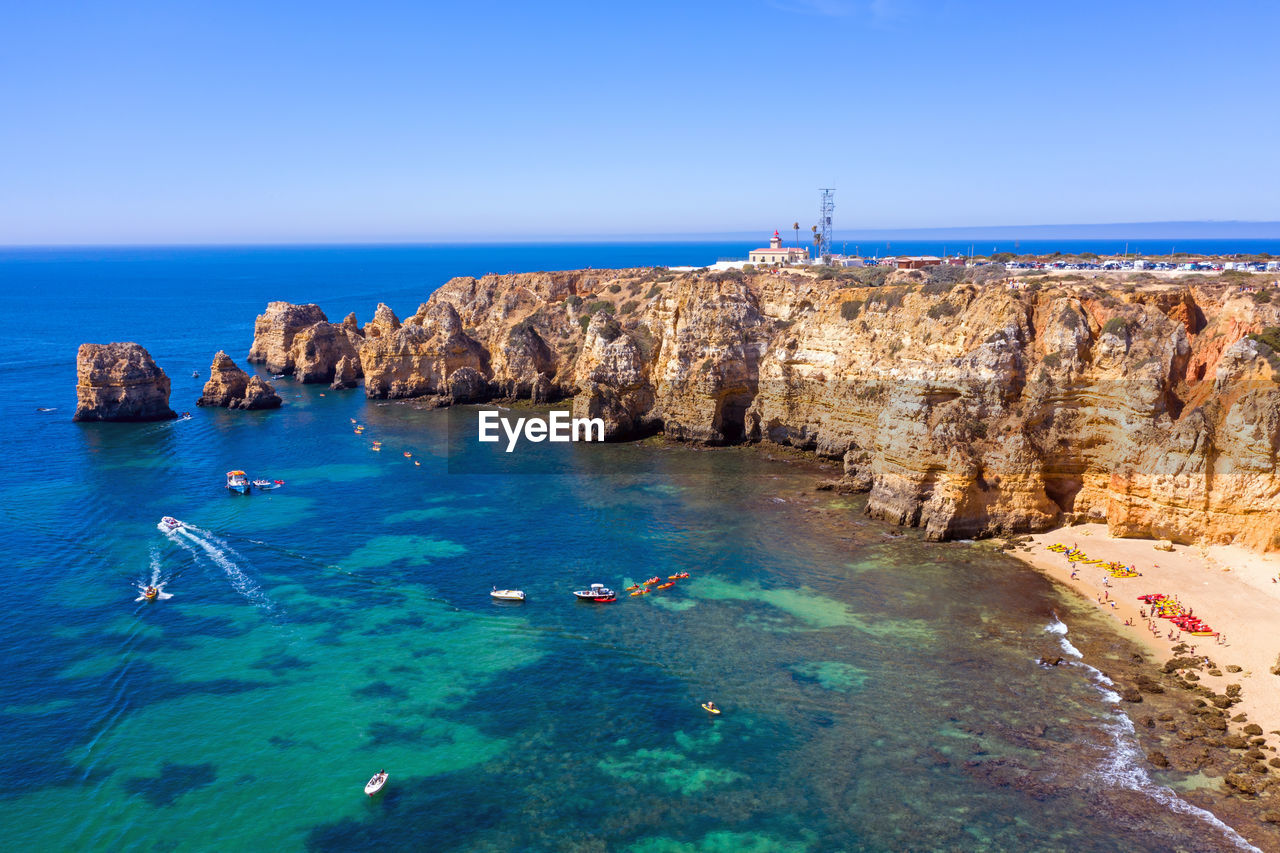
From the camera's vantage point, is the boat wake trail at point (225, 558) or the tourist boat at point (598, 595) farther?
the boat wake trail at point (225, 558)

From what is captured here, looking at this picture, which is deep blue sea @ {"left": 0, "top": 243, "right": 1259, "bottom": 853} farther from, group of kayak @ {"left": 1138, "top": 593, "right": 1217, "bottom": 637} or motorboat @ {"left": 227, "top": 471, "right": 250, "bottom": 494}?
group of kayak @ {"left": 1138, "top": 593, "right": 1217, "bottom": 637}

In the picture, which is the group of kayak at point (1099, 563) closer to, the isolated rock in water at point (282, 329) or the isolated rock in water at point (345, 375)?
the isolated rock in water at point (345, 375)

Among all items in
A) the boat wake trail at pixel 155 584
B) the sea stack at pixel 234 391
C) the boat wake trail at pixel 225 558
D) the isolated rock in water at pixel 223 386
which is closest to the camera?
the boat wake trail at pixel 155 584

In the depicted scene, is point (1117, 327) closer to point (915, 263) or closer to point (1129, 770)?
point (1129, 770)

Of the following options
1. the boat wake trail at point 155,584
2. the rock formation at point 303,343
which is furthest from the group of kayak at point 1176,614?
the rock formation at point 303,343

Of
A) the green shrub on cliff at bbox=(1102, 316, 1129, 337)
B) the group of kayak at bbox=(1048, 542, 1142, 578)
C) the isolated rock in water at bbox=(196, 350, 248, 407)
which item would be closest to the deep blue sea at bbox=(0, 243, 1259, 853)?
the group of kayak at bbox=(1048, 542, 1142, 578)

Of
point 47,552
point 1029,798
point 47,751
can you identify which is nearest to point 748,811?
point 1029,798

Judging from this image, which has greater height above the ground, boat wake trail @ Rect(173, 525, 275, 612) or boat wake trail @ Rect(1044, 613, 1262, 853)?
boat wake trail @ Rect(173, 525, 275, 612)
